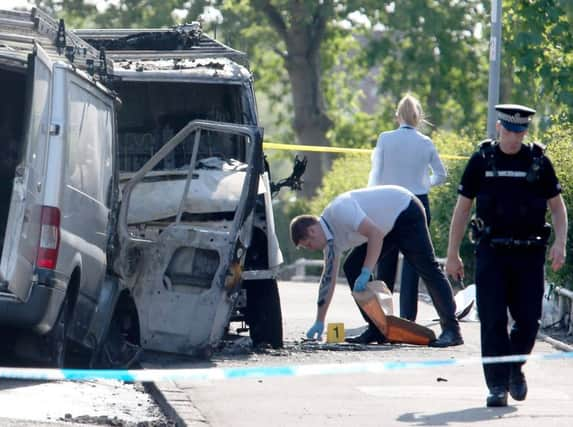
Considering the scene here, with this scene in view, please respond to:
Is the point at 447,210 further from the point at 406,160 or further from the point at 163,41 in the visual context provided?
the point at 163,41

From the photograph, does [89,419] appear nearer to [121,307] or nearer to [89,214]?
[89,214]

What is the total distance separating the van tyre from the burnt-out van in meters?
0.01

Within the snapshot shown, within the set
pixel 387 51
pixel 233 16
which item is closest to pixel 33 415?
pixel 233 16

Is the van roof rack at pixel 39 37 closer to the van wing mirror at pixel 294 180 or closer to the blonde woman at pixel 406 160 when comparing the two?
the van wing mirror at pixel 294 180

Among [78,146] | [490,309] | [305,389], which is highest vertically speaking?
[78,146]

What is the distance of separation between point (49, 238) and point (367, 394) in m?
2.03

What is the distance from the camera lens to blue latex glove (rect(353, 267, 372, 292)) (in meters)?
11.8

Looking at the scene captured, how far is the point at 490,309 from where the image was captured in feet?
29.6

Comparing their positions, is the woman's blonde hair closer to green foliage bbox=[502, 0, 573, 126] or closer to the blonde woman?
the blonde woman

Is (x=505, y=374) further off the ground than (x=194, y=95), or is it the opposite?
(x=194, y=95)

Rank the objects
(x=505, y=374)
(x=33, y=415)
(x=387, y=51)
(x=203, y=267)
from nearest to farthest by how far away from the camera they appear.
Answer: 1. (x=33, y=415)
2. (x=505, y=374)
3. (x=203, y=267)
4. (x=387, y=51)

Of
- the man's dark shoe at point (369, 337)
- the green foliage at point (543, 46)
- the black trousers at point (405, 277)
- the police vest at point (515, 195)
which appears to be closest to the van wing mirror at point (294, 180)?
the black trousers at point (405, 277)

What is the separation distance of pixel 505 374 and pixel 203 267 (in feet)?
8.48

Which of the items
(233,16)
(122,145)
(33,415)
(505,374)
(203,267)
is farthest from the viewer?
(233,16)
